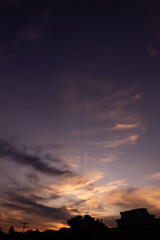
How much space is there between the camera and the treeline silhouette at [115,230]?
113 feet

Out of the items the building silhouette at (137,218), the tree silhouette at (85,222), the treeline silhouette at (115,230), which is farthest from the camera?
the tree silhouette at (85,222)

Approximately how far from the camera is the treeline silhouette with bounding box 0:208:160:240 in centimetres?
3450

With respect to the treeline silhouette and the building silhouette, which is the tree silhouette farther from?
the building silhouette

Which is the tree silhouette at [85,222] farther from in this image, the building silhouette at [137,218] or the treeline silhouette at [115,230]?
the building silhouette at [137,218]

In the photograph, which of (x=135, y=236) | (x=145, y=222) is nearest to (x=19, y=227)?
(x=145, y=222)

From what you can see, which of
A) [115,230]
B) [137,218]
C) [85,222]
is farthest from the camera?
[85,222]

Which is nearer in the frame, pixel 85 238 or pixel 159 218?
pixel 85 238

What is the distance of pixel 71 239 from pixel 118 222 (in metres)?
23.8

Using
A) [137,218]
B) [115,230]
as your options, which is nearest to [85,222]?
[137,218]

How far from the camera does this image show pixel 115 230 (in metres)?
40.0

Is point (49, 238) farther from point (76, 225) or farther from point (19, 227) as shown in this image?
point (19, 227)

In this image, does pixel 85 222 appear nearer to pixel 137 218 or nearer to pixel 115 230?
pixel 137 218

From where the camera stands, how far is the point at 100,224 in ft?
327

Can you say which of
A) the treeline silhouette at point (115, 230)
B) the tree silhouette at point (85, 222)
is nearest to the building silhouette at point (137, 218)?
the treeline silhouette at point (115, 230)
